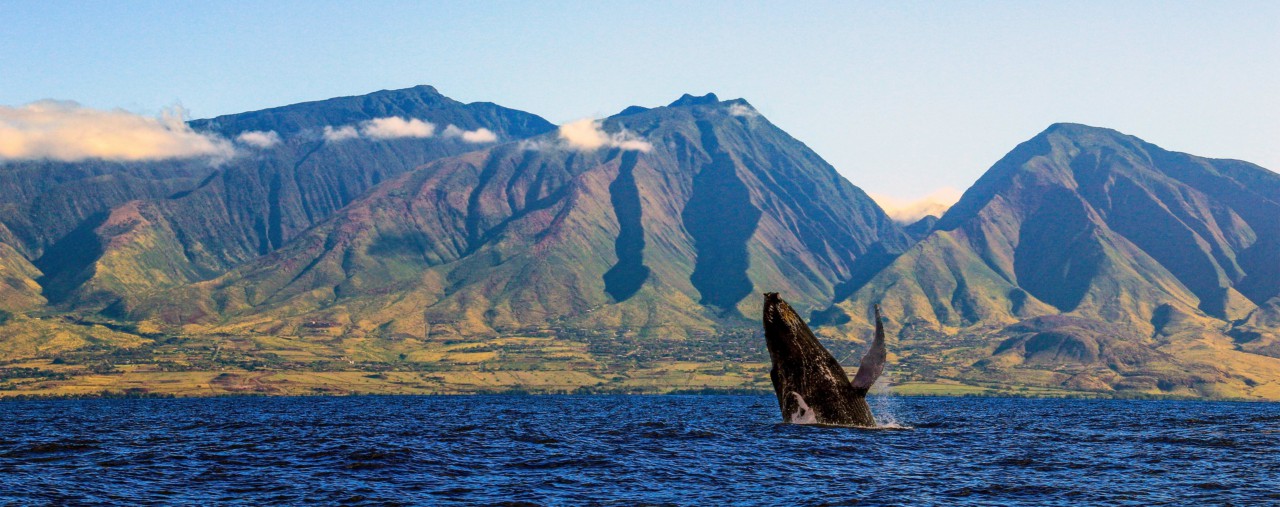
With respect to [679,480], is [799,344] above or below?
above

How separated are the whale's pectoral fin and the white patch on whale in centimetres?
554

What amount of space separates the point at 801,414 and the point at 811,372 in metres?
7.26

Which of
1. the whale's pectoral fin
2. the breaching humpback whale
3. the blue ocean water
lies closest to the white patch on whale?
the breaching humpback whale

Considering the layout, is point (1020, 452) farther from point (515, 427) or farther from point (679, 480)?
point (515, 427)

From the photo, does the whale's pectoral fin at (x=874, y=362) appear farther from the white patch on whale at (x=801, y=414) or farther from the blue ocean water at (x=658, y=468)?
the white patch on whale at (x=801, y=414)

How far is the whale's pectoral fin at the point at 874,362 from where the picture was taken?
58500mm

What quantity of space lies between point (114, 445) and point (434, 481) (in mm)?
39613

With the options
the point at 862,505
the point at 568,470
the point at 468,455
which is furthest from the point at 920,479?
the point at 468,455

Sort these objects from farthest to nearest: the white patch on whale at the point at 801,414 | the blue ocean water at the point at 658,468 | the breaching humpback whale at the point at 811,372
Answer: the white patch on whale at the point at 801,414, the breaching humpback whale at the point at 811,372, the blue ocean water at the point at 658,468

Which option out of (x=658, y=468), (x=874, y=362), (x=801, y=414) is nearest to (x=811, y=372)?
(x=874, y=362)

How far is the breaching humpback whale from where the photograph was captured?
202 ft

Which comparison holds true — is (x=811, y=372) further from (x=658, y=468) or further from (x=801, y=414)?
(x=658, y=468)

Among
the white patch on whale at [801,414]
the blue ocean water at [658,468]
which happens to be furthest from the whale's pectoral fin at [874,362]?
the white patch on whale at [801,414]

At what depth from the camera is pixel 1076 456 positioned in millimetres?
71000
